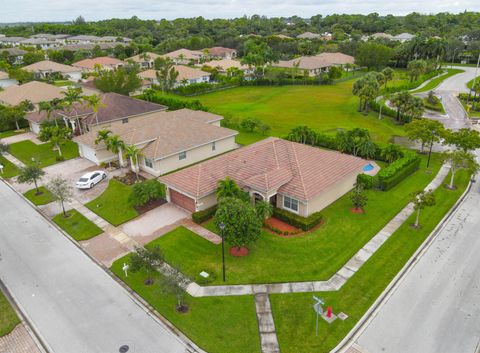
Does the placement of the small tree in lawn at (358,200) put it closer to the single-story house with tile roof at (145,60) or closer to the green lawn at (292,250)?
the green lawn at (292,250)

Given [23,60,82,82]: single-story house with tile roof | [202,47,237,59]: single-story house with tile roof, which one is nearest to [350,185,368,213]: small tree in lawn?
[23,60,82,82]: single-story house with tile roof

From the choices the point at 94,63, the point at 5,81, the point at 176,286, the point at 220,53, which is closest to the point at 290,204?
the point at 176,286

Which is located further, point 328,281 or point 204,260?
point 204,260

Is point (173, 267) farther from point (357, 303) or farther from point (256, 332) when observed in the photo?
point (357, 303)

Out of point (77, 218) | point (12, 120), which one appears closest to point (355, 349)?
point (77, 218)

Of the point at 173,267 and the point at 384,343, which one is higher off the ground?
the point at 173,267

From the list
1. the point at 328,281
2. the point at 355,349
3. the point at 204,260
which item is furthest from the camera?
the point at 204,260

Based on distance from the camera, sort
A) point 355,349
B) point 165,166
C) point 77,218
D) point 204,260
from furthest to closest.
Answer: point 165,166
point 77,218
point 204,260
point 355,349
